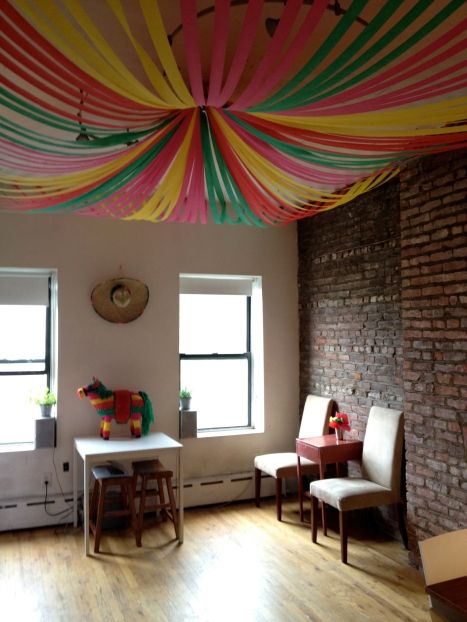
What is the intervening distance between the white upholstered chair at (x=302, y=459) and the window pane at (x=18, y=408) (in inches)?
87.3

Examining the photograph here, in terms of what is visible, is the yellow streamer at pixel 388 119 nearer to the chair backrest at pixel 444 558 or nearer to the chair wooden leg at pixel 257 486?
the chair backrest at pixel 444 558

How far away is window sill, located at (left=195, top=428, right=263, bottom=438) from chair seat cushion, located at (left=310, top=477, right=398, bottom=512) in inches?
56.2

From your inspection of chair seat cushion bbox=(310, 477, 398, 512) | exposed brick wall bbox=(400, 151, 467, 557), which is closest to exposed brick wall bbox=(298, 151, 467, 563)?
exposed brick wall bbox=(400, 151, 467, 557)

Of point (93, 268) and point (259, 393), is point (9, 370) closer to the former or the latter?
point (93, 268)

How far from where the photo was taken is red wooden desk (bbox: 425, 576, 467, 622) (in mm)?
1910

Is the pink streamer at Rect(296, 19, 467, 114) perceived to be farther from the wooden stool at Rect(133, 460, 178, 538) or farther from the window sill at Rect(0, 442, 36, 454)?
the window sill at Rect(0, 442, 36, 454)

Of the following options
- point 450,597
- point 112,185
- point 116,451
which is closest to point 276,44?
point 112,185

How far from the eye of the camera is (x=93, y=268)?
208 inches

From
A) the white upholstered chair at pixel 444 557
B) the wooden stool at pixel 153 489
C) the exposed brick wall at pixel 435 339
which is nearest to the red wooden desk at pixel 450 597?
the white upholstered chair at pixel 444 557

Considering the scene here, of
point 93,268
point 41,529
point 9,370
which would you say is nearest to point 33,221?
point 93,268

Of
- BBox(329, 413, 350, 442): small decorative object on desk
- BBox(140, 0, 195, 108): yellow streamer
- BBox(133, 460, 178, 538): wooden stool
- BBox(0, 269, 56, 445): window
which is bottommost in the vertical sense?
BBox(133, 460, 178, 538): wooden stool

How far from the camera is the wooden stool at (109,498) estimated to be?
4.42 meters

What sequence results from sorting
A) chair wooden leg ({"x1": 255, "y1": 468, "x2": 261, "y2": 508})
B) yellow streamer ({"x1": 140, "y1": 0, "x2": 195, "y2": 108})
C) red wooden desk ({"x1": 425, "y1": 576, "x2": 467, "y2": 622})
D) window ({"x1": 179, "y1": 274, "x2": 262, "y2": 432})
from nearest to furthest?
yellow streamer ({"x1": 140, "y1": 0, "x2": 195, "y2": 108})
red wooden desk ({"x1": 425, "y1": 576, "x2": 467, "y2": 622})
chair wooden leg ({"x1": 255, "y1": 468, "x2": 261, "y2": 508})
window ({"x1": 179, "y1": 274, "x2": 262, "y2": 432})

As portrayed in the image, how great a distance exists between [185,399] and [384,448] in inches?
80.2
